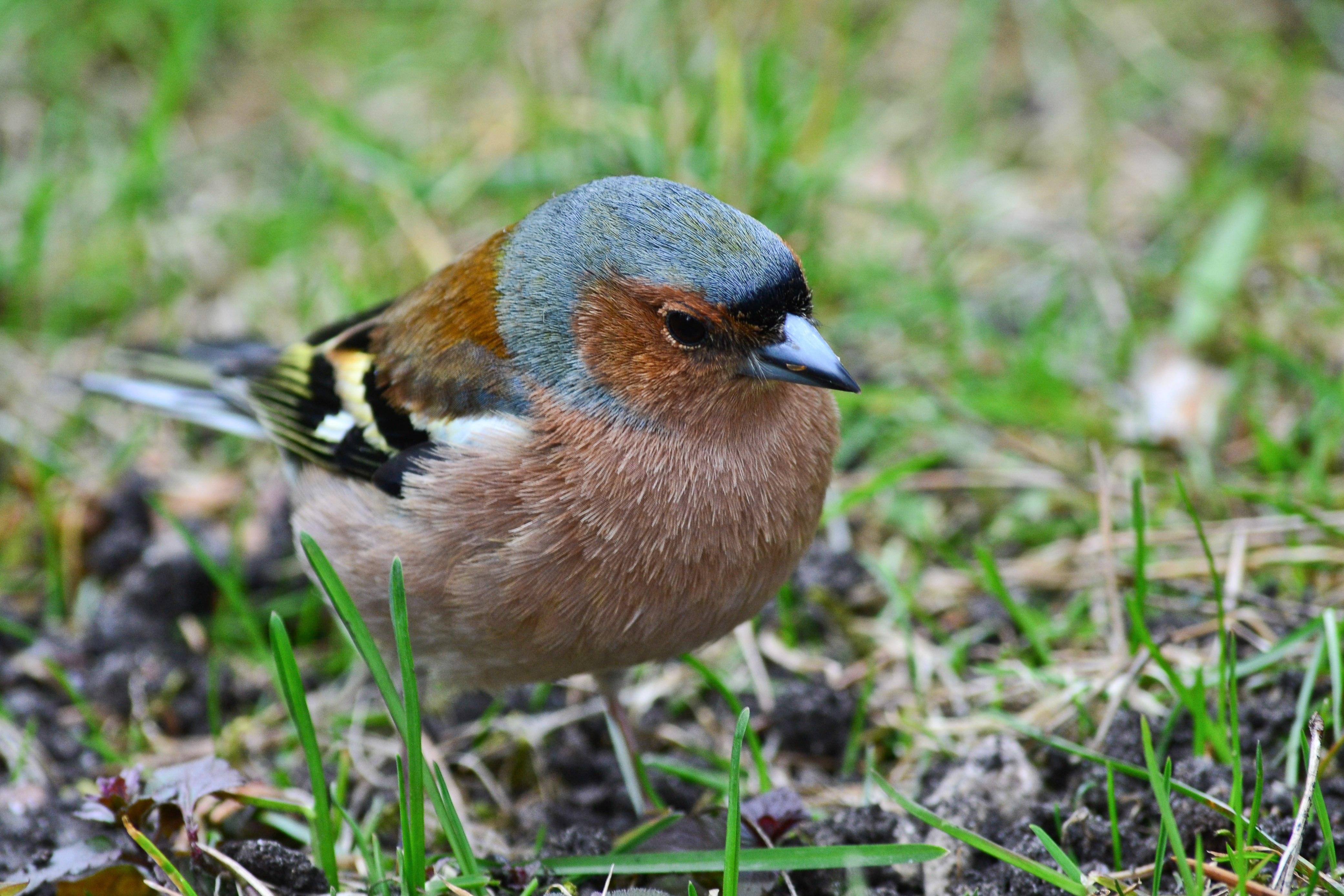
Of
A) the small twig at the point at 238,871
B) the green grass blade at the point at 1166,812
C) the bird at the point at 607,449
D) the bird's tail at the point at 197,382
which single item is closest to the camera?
the green grass blade at the point at 1166,812

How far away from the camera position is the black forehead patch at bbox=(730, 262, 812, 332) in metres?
2.86

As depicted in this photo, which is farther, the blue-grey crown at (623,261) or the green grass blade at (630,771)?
the green grass blade at (630,771)

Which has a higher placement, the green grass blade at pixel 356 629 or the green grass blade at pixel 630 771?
the green grass blade at pixel 356 629

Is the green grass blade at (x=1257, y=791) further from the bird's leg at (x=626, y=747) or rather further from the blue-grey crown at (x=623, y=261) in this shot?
the bird's leg at (x=626, y=747)

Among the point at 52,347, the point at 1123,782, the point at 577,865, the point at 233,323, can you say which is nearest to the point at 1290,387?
the point at 1123,782

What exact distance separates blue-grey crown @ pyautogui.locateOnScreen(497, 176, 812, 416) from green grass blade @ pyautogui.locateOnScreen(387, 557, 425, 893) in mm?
692

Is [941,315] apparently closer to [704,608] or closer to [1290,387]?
[1290,387]

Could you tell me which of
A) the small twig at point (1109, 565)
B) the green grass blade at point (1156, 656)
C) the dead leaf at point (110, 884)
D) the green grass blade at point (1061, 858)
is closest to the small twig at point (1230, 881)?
the green grass blade at point (1061, 858)

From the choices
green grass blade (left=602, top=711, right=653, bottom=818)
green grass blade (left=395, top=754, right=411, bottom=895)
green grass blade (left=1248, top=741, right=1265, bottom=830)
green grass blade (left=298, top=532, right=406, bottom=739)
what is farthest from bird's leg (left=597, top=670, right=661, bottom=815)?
green grass blade (left=1248, top=741, right=1265, bottom=830)

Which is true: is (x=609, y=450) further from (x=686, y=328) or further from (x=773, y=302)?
(x=773, y=302)

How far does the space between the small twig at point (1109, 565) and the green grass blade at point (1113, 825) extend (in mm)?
607

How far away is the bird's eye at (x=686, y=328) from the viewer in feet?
9.55

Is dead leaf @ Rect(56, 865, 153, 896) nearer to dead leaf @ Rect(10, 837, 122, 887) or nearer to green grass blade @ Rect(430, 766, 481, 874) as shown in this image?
dead leaf @ Rect(10, 837, 122, 887)

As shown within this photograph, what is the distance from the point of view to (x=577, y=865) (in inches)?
110
